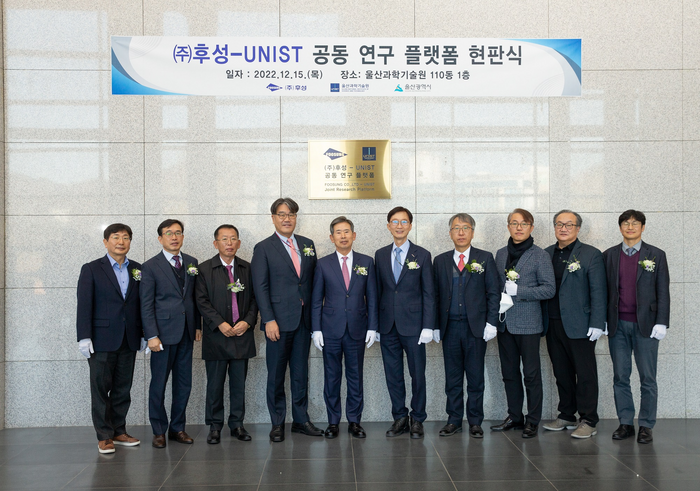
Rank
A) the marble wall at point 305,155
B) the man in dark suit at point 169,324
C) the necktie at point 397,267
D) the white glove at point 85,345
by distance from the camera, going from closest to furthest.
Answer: the white glove at point 85,345, the man in dark suit at point 169,324, the necktie at point 397,267, the marble wall at point 305,155

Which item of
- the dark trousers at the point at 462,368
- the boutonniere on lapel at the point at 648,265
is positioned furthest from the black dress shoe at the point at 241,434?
the boutonniere on lapel at the point at 648,265

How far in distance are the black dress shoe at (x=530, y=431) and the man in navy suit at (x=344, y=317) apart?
4.39 feet

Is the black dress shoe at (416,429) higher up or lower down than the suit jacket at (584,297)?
lower down

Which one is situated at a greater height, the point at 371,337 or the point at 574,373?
the point at 371,337

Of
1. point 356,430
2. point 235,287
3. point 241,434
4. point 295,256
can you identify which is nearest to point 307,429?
point 356,430

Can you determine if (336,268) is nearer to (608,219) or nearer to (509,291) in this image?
(509,291)

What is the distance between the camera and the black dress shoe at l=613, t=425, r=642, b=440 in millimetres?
4441

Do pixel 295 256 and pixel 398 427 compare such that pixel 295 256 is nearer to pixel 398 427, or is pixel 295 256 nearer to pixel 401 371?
pixel 401 371

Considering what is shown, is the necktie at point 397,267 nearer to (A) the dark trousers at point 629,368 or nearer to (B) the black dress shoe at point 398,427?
(B) the black dress shoe at point 398,427

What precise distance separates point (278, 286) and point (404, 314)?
3.48 feet

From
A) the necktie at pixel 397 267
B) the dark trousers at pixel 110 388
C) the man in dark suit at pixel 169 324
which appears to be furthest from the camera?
the necktie at pixel 397 267

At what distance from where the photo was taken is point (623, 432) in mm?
4449

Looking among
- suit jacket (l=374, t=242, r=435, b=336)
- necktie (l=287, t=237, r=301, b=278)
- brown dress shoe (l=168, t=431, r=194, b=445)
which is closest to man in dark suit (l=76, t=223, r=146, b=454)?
A: brown dress shoe (l=168, t=431, r=194, b=445)

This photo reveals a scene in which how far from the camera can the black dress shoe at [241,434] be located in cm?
448
